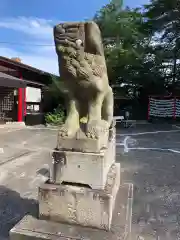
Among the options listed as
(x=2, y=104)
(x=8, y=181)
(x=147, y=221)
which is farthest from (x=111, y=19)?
(x=147, y=221)

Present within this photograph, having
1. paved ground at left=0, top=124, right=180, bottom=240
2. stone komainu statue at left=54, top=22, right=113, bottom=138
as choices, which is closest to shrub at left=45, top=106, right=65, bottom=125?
paved ground at left=0, top=124, right=180, bottom=240

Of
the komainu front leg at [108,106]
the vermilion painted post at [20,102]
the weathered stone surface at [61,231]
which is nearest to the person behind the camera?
the weathered stone surface at [61,231]

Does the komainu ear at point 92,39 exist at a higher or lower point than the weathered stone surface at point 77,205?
higher

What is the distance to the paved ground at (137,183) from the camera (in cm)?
254

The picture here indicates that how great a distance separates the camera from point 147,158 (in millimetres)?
5414

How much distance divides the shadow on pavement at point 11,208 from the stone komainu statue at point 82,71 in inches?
39.1

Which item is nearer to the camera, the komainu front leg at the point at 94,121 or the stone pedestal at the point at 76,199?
the stone pedestal at the point at 76,199

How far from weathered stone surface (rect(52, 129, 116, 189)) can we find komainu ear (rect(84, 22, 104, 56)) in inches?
34.1

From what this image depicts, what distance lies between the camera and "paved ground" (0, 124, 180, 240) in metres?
2.54

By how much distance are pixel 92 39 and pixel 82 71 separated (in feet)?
0.90

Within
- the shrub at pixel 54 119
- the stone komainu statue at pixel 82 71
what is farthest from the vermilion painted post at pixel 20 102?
the stone komainu statue at pixel 82 71

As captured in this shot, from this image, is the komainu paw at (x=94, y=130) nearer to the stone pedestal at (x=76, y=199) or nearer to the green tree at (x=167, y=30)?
the stone pedestal at (x=76, y=199)

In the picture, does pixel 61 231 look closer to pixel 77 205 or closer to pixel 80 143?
pixel 77 205

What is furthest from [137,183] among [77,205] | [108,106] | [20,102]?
[20,102]
